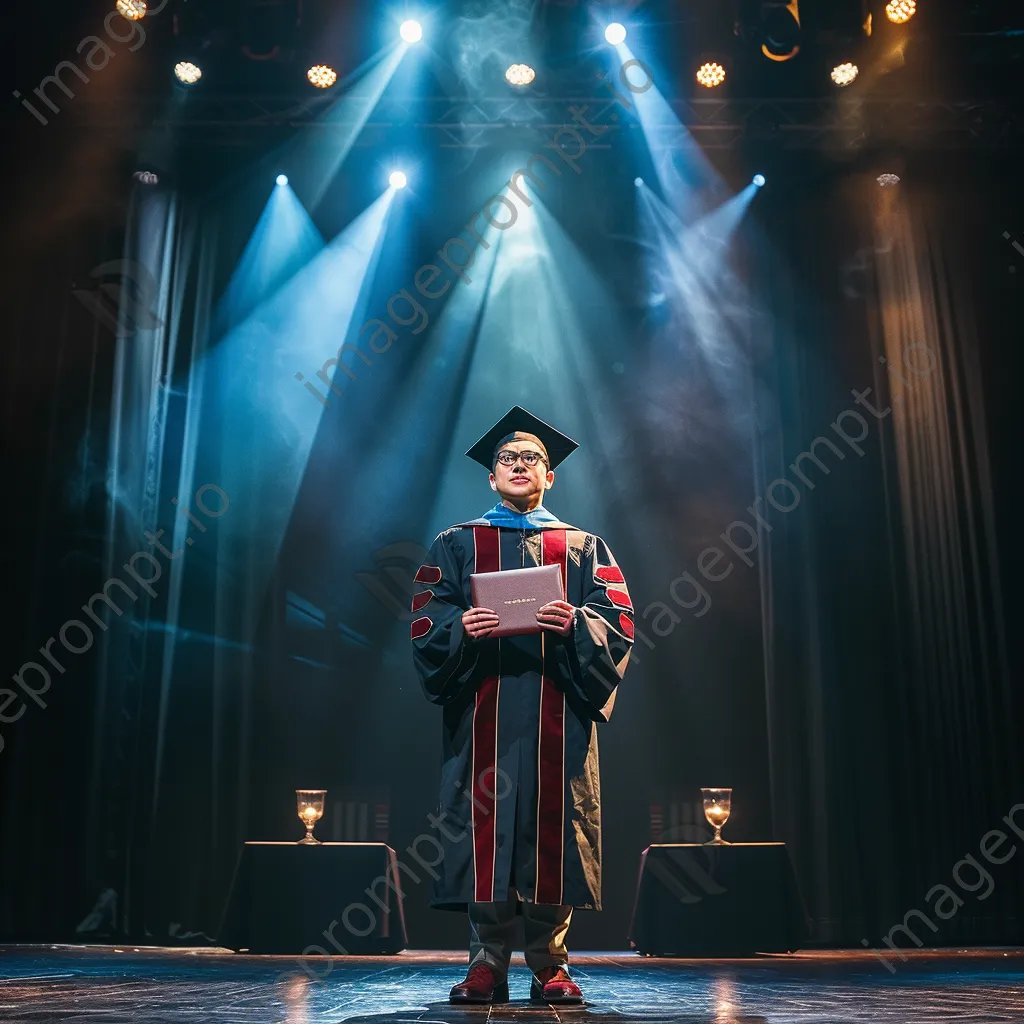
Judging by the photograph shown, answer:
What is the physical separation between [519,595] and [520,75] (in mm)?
4936

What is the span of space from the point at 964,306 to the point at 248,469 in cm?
508

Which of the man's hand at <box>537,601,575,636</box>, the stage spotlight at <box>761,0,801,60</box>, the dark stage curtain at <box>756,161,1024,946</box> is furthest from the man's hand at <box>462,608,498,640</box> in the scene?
the stage spotlight at <box>761,0,801,60</box>

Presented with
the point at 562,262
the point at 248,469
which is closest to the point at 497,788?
the point at 248,469

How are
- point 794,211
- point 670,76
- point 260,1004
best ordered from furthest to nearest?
point 794,211 → point 670,76 → point 260,1004

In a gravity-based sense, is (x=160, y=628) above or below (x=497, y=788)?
above

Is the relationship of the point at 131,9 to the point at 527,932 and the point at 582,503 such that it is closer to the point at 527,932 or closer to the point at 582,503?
the point at 582,503

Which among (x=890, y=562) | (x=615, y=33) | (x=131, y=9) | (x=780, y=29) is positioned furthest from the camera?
(x=890, y=562)

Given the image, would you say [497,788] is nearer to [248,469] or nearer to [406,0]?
[248,469]

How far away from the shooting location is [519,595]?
3082 millimetres

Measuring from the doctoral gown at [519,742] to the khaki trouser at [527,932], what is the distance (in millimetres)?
62

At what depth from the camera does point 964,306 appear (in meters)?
7.12

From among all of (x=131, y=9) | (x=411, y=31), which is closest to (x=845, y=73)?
(x=411, y=31)

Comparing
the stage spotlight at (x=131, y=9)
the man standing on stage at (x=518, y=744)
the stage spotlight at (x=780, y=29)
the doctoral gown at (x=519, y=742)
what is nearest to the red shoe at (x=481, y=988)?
the man standing on stage at (x=518, y=744)

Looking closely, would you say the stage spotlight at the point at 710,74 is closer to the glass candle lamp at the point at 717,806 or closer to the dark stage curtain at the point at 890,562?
the dark stage curtain at the point at 890,562
